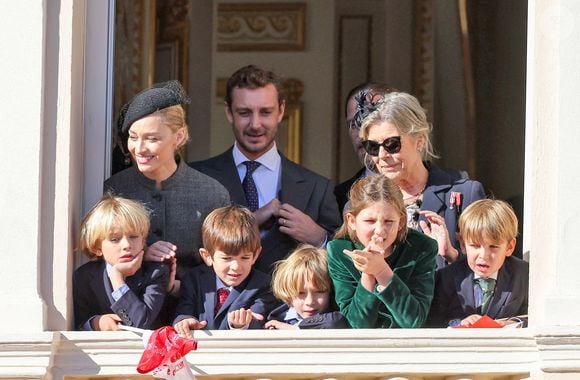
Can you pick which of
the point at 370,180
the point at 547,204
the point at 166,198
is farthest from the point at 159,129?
the point at 547,204

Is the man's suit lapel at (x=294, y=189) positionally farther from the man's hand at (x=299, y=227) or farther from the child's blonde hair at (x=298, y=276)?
the child's blonde hair at (x=298, y=276)

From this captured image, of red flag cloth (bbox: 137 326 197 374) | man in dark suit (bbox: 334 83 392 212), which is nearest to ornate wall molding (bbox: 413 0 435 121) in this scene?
man in dark suit (bbox: 334 83 392 212)

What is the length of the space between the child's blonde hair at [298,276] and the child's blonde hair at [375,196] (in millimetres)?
167

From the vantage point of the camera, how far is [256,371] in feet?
31.6

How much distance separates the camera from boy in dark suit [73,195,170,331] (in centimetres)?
967

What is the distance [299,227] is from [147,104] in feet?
2.52

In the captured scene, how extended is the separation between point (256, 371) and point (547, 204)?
127 cm

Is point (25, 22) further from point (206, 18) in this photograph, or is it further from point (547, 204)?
point (206, 18)

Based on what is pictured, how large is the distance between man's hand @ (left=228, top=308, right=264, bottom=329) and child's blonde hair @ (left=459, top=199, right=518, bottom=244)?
874mm

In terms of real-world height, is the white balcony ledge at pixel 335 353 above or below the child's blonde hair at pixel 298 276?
below

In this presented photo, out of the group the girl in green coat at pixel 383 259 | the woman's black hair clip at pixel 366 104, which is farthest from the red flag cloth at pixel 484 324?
the woman's black hair clip at pixel 366 104

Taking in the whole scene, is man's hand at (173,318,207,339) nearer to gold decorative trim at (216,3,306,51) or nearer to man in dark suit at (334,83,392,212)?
man in dark suit at (334,83,392,212)

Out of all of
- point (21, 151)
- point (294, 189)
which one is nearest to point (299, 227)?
point (294, 189)

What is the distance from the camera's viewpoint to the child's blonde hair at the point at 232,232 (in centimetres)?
966
